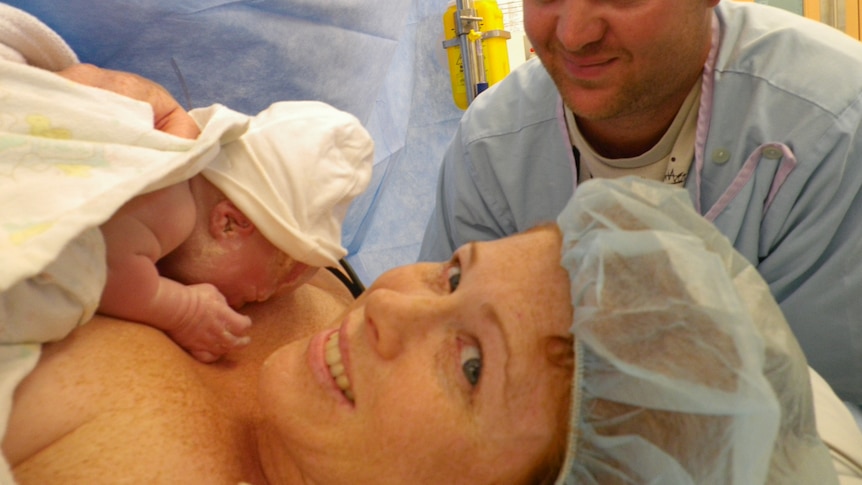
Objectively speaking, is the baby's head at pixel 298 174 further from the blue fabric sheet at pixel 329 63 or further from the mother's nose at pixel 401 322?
the blue fabric sheet at pixel 329 63

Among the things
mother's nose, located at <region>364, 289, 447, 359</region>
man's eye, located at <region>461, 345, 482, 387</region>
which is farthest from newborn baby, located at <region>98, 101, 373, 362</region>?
man's eye, located at <region>461, 345, 482, 387</region>

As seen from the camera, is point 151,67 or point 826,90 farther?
point 151,67

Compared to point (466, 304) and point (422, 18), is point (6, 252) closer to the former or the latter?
point (466, 304)

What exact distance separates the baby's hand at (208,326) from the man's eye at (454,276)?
36 cm

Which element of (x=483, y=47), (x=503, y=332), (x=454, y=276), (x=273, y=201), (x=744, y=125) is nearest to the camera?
(x=503, y=332)

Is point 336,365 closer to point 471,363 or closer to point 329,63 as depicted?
point 471,363

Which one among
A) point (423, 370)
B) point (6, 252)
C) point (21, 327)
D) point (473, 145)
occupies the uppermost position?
point (6, 252)

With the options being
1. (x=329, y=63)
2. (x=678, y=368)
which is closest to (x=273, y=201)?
(x=678, y=368)

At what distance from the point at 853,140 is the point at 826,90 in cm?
12

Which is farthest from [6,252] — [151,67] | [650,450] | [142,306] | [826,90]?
[826,90]

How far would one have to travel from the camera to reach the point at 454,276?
111cm

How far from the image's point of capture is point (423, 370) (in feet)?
3.19

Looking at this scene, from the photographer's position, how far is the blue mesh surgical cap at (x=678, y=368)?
0.85 meters

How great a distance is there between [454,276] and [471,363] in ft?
0.54
